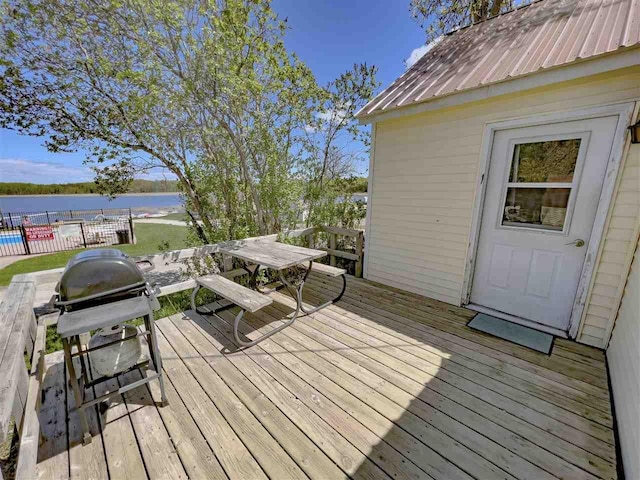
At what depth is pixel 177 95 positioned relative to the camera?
125 inches

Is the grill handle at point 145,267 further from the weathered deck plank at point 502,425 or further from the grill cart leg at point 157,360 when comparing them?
the weathered deck plank at point 502,425

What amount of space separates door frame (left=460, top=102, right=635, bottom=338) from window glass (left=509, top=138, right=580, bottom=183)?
0.22m

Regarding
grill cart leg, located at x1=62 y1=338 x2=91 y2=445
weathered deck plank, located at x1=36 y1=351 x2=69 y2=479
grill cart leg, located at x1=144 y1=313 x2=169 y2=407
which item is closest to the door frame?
grill cart leg, located at x1=144 y1=313 x2=169 y2=407

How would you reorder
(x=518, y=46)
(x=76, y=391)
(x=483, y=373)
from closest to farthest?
(x=76, y=391), (x=483, y=373), (x=518, y=46)

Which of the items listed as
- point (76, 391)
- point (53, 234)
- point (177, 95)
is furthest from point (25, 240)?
point (76, 391)

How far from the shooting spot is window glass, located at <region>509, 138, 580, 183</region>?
2.48 meters

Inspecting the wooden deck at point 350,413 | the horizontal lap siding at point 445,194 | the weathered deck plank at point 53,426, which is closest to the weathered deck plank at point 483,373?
the wooden deck at point 350,413

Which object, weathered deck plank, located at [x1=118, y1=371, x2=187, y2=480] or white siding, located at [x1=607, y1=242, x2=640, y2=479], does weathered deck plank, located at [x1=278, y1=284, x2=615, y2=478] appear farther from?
weathered deck plank, located at [x1=118, y1=371, x2=187, y2=480]

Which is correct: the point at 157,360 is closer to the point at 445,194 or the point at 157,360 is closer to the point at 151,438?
the point at 151,438

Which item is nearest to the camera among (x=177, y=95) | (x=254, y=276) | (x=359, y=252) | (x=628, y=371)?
(x=628, y=371)

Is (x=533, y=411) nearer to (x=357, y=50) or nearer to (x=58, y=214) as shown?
(x=357, y=50)

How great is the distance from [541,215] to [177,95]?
4.36 meters

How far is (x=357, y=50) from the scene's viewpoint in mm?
5160

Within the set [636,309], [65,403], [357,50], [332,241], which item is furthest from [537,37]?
[65,403]
